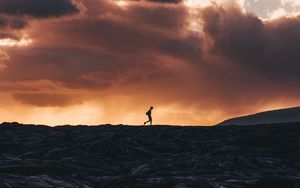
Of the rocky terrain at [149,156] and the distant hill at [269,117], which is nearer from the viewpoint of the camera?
the rocky terrain at [149,156]

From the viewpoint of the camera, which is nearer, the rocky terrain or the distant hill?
the rocky terrain

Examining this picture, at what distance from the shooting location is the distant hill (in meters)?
112

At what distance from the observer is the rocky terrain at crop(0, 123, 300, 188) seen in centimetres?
4628

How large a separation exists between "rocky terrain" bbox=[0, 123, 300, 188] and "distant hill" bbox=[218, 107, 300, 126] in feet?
121

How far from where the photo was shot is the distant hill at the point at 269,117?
112312mm

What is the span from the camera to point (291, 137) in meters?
67.2

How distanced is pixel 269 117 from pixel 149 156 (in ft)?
200

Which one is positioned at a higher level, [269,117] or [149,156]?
[269,117]

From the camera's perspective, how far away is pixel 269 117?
384 ft

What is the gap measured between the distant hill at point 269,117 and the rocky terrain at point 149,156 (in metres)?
37.0

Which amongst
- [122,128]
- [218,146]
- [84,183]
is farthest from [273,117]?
[84,183]

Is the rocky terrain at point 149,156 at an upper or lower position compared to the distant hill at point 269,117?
lower

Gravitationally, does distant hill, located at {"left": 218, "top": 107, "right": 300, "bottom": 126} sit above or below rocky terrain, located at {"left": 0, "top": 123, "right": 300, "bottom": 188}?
above

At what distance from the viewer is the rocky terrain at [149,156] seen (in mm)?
46281
